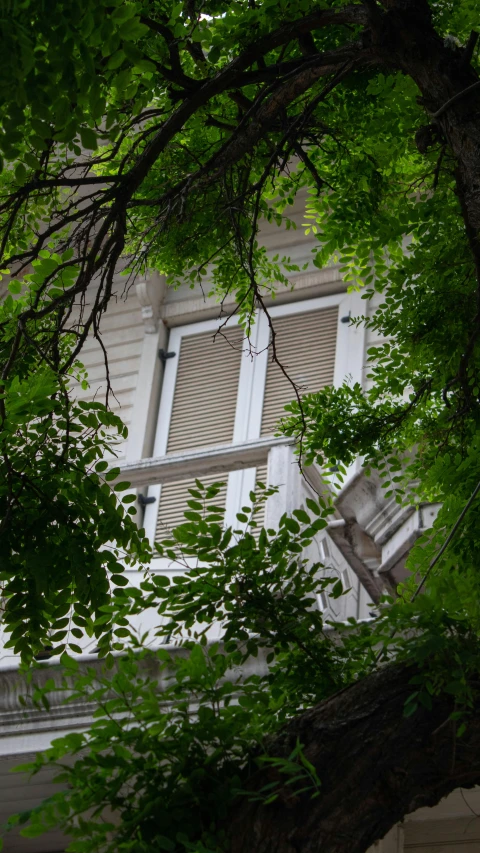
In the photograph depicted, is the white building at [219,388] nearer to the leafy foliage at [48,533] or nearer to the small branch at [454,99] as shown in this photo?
the leafy foliage at [48,533]

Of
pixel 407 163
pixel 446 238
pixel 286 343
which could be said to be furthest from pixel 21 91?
pixel 286 343

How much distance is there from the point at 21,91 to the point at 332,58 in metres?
1.68

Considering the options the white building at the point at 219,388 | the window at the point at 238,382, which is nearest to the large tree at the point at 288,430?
the white building at the point at 219,388

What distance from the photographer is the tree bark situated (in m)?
2.76

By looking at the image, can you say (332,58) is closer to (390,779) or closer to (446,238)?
(446,238)

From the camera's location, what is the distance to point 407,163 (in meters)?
5.40

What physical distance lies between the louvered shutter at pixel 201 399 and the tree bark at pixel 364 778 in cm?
718

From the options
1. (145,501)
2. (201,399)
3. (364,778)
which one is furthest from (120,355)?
(364,778)

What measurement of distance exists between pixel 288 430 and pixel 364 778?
9.46 feet

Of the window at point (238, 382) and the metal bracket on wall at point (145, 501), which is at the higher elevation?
the window at point (238, 382)

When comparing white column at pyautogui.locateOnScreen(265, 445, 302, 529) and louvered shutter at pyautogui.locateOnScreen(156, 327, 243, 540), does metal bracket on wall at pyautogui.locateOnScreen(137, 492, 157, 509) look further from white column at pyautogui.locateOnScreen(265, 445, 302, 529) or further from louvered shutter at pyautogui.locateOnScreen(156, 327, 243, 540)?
white column at pyautogui.locateOnScreen(265, 445, 302, 529)

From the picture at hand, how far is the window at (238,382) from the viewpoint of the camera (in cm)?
1002

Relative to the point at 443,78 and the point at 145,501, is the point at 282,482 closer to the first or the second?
the point at 443,78

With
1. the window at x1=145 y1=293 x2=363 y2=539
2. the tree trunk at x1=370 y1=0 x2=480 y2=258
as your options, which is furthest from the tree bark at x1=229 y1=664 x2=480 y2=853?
the window at x1=145 y1=293 x2=363 y2=539
